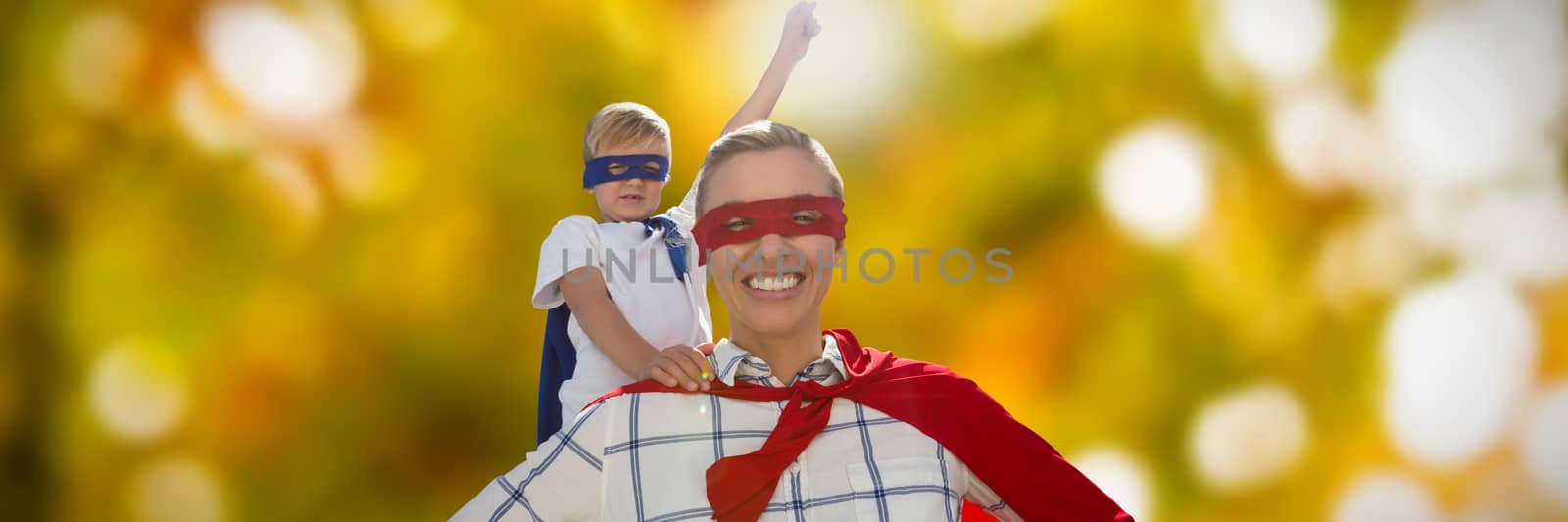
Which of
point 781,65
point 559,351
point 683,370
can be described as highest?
point 781,65

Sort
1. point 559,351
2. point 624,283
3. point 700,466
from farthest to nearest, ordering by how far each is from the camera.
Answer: point 559,351 → point 624,283 → point 700,466

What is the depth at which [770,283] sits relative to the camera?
1387mm

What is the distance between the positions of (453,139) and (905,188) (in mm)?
1158

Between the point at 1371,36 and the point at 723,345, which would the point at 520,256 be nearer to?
the point at 723,345

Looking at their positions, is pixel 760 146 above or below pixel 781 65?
below

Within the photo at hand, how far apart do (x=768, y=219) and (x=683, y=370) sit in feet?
0.62

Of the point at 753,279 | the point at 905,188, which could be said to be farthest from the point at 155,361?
the point at 753,279

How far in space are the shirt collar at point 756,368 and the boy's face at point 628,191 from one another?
0.71 m

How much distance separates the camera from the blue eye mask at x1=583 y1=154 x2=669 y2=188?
206 centimetres

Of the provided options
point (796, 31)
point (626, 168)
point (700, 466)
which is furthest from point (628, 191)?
point (700, 466)

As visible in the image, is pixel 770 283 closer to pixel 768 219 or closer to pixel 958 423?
pixel 768 219

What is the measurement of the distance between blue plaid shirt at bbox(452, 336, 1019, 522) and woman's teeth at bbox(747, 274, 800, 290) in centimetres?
8

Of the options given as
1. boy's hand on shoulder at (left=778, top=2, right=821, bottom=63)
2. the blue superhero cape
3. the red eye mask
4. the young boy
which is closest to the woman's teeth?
the red eye mask

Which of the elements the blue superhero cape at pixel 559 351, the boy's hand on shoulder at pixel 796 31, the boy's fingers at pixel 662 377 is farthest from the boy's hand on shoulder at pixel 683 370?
the boy's hand on shoulder at pixel 796 31
